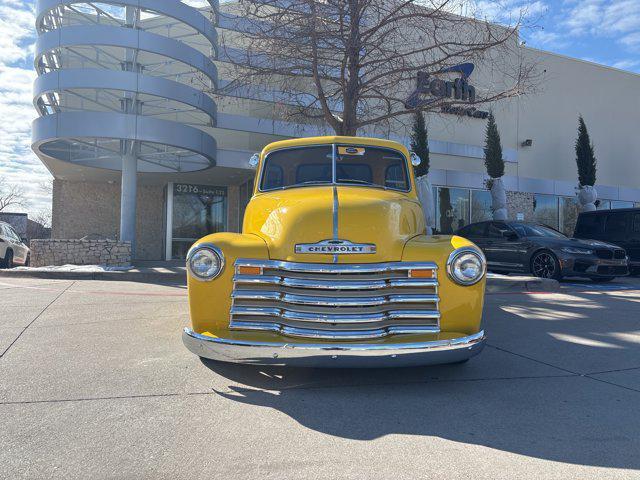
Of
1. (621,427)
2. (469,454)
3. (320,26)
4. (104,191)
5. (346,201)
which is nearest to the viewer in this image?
(469,454)

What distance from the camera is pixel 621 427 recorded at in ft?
9.95

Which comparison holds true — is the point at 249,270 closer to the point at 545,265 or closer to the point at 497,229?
the point at 545,265

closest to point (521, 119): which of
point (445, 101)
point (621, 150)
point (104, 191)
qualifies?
point (621, 150)

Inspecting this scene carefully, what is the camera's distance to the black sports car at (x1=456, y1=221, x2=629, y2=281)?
10.6 m

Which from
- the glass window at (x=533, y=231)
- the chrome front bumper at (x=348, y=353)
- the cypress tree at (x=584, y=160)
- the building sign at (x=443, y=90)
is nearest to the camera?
the chrome front bumper at (x=348, y=353)

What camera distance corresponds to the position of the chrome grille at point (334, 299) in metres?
3.63

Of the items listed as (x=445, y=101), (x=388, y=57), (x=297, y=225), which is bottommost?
(x=297, y=225)

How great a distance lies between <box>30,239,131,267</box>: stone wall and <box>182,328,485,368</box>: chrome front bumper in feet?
37.1

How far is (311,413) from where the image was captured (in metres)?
3.22

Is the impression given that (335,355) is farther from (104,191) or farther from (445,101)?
(104,191)

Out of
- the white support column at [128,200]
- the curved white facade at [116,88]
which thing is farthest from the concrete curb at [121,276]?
the curved white facade at [116,88]

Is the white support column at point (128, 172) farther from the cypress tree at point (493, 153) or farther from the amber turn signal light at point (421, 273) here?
the cypress tree at point (493, 153)

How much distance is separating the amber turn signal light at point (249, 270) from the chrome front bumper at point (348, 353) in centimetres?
56

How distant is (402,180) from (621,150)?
26.2 m
